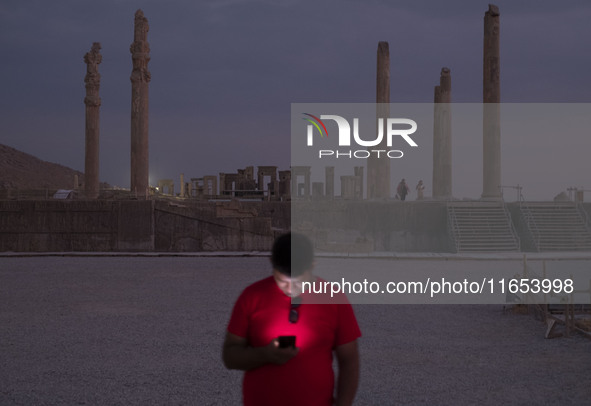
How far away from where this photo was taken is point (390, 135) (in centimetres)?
3747

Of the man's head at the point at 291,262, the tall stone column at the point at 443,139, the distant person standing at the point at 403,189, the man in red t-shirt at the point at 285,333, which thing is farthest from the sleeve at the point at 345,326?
the tall stone column at the point at 443,139

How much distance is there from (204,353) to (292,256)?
6326mm

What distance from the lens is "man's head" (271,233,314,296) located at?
3.08m

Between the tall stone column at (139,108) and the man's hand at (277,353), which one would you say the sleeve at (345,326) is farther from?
the tall stone column at (139,108)

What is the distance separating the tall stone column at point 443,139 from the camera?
40656 mm

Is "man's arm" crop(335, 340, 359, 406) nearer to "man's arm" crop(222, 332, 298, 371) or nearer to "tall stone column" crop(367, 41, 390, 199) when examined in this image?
"man's arm" crop(222, 332, 298, 371)

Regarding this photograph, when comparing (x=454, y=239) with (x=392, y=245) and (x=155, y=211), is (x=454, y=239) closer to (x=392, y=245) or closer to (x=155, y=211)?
(x=392, y=245)

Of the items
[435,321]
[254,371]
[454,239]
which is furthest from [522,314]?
[454,239]

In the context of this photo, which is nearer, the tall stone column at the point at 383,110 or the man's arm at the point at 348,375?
the man's arm at the point at 348,375

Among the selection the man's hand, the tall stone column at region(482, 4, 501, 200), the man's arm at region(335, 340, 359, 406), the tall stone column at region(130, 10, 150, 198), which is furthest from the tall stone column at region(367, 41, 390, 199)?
the man's hand

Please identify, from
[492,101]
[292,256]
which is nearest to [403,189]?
[492,101]

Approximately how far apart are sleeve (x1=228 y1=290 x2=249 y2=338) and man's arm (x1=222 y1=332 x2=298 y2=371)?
0.09 ft

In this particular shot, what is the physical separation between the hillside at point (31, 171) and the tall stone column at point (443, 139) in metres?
88.8

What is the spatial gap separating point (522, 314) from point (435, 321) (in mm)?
2021
